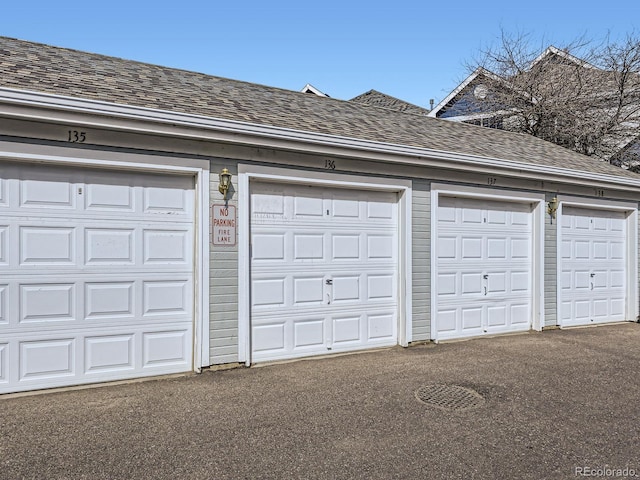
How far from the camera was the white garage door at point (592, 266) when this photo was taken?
8.84 meters

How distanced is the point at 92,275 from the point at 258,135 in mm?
2442

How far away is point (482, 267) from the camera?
7883 mm

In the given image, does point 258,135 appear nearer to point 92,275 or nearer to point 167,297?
point 167,297

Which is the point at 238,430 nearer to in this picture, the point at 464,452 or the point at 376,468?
the point at 376,468

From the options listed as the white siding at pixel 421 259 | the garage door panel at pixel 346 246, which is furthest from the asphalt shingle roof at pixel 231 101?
the garage door panel at pixel 346 246

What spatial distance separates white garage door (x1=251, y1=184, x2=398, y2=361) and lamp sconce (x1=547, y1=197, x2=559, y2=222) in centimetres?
320

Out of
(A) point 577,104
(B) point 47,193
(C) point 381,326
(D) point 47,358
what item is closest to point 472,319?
(C) point 381,326

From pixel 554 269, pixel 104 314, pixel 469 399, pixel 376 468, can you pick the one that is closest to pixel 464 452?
pixel 376 468

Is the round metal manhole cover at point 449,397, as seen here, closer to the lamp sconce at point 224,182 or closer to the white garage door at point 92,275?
the white garage door at point 92,275

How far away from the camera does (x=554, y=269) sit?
8562 millimetres

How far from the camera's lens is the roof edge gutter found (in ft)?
15.5

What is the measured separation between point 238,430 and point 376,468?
4.05 feet

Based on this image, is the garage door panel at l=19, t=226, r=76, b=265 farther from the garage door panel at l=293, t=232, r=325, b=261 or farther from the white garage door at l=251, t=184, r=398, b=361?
the garage door panel at l=293, t=232, r=325, b=261

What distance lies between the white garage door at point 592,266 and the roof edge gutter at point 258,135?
1.12m
